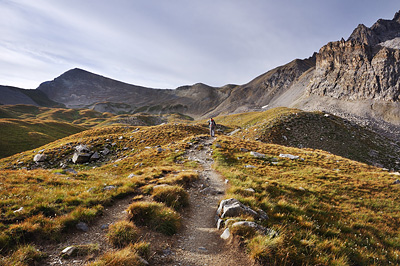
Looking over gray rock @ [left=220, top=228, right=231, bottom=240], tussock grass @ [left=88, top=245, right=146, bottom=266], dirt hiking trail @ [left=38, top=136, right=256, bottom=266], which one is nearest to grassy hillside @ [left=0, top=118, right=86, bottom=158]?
dirt hiking trail @ [left=38, top=136, right=256, bottom=266]

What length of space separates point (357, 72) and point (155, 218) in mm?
174185

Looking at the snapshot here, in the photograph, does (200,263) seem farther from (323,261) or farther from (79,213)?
(79,213)

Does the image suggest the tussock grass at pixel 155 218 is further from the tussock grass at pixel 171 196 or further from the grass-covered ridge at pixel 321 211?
the grass-covered ridge at pixel 321 211

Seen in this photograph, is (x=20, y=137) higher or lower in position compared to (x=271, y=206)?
lower

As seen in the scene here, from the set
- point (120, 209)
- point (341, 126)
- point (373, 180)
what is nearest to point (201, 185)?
point (120, 209)

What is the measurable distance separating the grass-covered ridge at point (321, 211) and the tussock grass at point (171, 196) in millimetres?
3023

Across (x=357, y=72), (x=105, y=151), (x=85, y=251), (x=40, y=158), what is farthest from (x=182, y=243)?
(x=357, y=72)

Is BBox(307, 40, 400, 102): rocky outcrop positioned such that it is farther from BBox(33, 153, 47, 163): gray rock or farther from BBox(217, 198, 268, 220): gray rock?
BBox(33, 153, 47, 163): gray rock

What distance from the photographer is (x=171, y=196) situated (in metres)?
9.19

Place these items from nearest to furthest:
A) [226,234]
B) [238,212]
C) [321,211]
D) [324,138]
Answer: [226,234] < [238,212] < [321,211] < [324,138]

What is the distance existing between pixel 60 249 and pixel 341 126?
59.7 metres

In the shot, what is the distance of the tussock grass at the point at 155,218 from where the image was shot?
6793mm

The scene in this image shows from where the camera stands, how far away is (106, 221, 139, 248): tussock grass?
18.3 ft

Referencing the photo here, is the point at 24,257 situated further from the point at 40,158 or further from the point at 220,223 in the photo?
the point at 40,158
